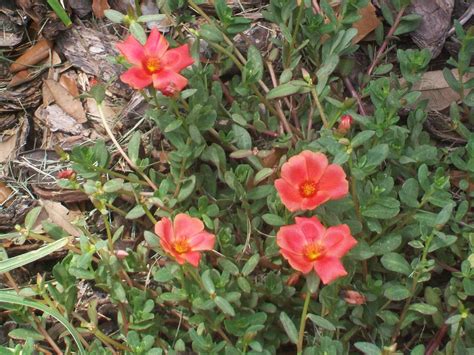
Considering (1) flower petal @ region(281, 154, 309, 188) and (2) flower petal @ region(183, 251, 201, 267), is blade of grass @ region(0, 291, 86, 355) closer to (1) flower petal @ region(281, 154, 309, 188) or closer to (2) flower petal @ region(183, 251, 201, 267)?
(2) flower petal @ region(183, 251, 201, 267)

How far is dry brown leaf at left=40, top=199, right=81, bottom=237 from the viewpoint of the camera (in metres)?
3.04

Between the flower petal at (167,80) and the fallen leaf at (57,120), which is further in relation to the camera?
the fallen leaf at (57,120)

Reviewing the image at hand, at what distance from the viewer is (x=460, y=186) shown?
2754 millimetres

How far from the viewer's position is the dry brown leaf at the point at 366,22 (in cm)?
313

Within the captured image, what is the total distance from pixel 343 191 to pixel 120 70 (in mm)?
1347

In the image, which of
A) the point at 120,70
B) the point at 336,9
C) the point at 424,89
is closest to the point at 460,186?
the point at 424,89

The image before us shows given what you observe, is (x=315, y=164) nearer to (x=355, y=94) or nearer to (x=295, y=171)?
(x=295, y=171)

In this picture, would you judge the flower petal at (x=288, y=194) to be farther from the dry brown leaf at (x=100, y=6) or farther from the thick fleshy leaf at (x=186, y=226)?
the dry brown leaf at (x=100, y=6)

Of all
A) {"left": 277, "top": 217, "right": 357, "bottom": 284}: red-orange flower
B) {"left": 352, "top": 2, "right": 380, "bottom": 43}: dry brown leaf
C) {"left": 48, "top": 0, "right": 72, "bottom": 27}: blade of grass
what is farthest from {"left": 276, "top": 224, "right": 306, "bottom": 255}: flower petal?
{"left": 48, "top": 0, "right": 72, "bottom": 27}: blade of grass

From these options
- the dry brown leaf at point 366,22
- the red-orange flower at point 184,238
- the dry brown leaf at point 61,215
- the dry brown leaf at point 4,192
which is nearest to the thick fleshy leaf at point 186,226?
the red-orange flower at point 184,238

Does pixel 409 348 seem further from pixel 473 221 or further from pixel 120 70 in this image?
pixel 120 70

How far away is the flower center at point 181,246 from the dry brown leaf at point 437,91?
1.32 metres

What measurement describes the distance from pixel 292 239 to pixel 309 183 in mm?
183

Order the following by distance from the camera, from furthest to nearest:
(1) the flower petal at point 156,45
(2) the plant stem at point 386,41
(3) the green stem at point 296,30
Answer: (2) the plant stem at point 386,41
(3) the green stem at point 296,30
(1) the flower petal at point 156,45
